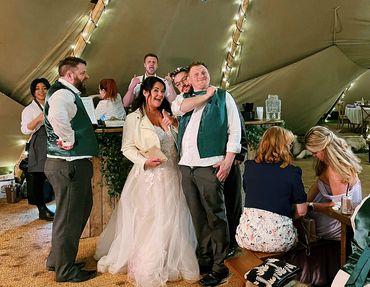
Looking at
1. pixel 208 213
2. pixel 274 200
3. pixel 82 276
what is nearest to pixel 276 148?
pixel 274 200

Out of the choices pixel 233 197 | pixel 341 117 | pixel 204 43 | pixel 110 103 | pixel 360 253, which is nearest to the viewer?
pixel 360 253

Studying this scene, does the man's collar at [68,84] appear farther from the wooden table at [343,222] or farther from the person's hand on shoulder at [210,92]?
the wooden table at [343,222]

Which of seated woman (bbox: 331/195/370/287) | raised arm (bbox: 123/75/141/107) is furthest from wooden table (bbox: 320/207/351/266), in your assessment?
raised arm (bbox: 123/75/141/107)

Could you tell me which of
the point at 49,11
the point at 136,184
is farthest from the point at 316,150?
the point at 49,11

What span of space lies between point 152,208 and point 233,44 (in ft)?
10.9

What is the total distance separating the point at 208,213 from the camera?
2445 mm

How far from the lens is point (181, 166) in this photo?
2.48 m

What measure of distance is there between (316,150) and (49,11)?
2.96 meters

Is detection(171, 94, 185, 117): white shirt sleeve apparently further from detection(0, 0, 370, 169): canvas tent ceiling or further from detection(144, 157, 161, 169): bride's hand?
detection(0, 0, 370, 169): canvas tent ceiling

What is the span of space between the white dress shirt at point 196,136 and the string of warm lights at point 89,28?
80.4 inches

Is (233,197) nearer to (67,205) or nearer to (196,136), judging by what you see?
(196,136)

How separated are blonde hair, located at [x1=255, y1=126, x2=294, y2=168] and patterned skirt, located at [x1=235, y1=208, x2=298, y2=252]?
28cm

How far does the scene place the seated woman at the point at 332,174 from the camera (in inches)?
86.7

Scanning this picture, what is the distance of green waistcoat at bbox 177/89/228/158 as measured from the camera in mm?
2363
